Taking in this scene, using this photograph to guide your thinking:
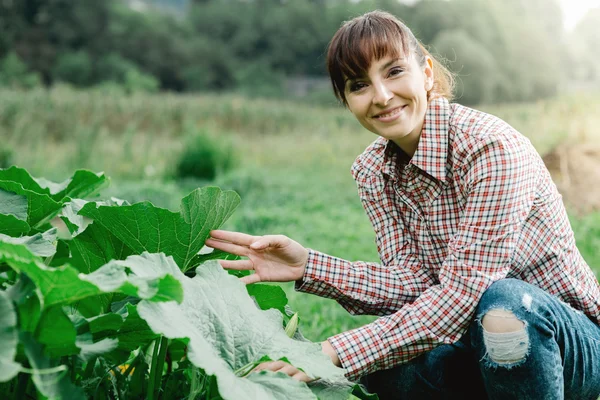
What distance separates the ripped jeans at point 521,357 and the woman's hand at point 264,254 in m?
0.40

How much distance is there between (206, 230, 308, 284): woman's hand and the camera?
1.42 m

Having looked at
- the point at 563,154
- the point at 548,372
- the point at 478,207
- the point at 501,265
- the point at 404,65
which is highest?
the point at 404,65

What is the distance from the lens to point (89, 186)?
1.63 m

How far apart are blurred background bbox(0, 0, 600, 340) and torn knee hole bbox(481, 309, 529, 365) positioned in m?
0.96

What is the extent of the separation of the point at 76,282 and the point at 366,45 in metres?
1.09

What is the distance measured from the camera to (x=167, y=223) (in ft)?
3.98

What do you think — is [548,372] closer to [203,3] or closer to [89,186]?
[89,186]

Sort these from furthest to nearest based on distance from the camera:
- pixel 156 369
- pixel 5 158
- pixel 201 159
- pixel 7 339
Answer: pixel 201 159 < pixel 5 158 < pixel 156 369 < pixel 7 339

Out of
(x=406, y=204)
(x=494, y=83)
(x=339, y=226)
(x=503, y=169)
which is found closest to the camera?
(x=503, y=169)

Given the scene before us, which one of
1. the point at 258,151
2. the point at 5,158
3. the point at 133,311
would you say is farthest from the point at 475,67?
the point at 133,311

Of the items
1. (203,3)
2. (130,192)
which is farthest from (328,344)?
(203,3)

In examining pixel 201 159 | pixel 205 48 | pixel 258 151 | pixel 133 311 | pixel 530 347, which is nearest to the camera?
pixel 133 311

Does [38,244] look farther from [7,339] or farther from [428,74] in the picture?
[428,74]

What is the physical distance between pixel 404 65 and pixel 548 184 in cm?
48
